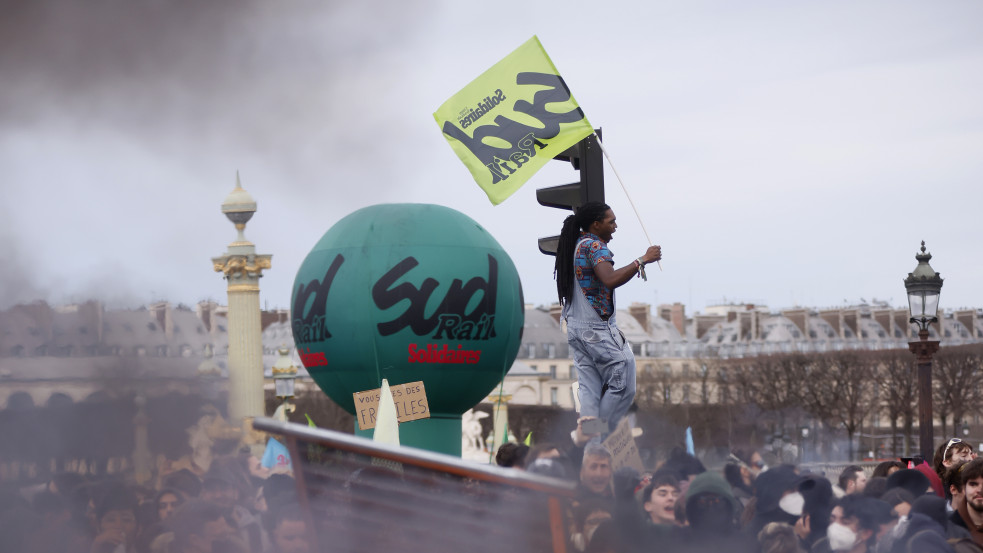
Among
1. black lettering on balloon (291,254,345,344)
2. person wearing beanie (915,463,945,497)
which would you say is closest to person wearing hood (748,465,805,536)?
person wearing beanie (915,463,945,497)

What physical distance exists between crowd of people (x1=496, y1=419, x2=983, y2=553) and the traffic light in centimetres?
297

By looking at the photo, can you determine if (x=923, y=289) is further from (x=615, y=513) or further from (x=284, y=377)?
(x=284, y=377)

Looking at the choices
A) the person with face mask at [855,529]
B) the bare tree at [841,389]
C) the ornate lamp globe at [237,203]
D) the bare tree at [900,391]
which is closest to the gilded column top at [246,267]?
the ornate lamp globe at [237,203]

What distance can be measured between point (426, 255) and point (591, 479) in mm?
12506

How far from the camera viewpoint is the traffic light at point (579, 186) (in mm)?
9977

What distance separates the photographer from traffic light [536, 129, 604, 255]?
998cm

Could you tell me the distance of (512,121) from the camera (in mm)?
10805

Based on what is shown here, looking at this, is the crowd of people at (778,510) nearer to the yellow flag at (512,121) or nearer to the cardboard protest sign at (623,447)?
the cardboard protest sign at (623,447)

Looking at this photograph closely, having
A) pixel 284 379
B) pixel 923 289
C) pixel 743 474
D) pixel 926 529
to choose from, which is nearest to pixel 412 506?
pixel 926 529

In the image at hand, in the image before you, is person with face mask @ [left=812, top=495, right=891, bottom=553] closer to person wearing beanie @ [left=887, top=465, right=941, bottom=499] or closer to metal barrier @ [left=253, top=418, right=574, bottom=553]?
person wearing beanie @ [left=887, top=465, right=941, bottom=499]

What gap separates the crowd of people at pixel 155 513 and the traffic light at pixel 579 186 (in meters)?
4.43

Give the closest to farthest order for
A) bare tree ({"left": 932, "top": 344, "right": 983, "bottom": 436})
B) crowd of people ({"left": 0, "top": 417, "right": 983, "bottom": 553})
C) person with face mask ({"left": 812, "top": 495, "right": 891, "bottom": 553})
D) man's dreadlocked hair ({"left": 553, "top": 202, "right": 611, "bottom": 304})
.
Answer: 1. crowd of people ({"left": 0, "top": 417, "right": 983, "bottom": 553})
2. person with face mask ({"left": 812, "top": 495, "right": 891, "bottom": 553})
3. man's dreadlocked hair ({"left": 553, "top": 202, "right": 611, "bottom": 304})
4. bare tree ({"left": 932, "top": 344, "right": 983, "bottom": 436})

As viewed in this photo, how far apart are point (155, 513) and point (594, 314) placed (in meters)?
3.71

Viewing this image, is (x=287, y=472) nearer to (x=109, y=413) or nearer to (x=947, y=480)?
(x=109, y=413)
